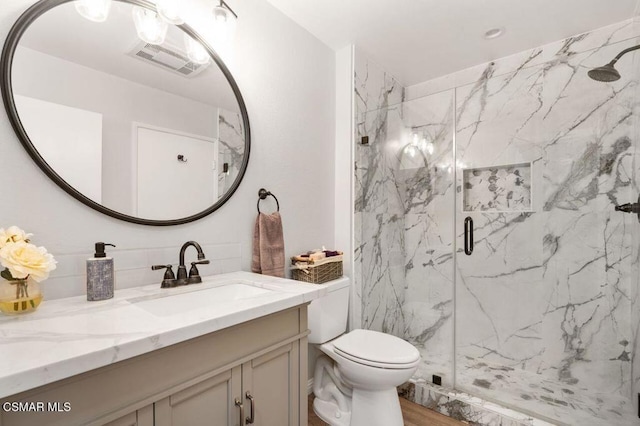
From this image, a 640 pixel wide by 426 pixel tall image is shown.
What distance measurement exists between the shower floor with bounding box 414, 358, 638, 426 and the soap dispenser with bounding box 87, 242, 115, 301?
1.94 m

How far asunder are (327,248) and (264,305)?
1.30 metres

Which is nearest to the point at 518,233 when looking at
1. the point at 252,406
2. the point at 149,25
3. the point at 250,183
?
the point at 250,183

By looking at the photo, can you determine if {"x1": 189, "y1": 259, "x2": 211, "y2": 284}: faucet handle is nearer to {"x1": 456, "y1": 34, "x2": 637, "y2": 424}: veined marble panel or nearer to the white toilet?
the white toilet

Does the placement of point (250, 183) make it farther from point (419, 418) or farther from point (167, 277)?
point (419, 418)

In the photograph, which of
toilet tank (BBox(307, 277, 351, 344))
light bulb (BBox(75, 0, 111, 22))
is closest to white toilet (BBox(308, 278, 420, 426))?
toilet tank (BBox(307, 277, 351, 344))

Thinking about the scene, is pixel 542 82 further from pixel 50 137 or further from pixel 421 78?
pixel 50 137

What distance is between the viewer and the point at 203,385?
35.8 inches

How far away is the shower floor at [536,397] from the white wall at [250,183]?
52.9 inches

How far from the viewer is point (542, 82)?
2312 millimetres

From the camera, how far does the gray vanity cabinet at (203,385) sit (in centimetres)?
69

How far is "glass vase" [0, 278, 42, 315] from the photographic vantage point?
860mm

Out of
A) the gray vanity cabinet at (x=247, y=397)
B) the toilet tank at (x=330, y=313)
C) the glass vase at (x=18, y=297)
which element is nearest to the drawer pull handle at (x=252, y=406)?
the gray vanity cabinet at (x=247, y=397)

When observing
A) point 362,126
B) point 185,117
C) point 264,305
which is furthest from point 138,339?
point 362,126

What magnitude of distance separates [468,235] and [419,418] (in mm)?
1361
